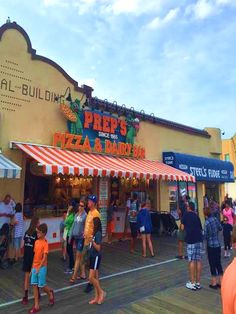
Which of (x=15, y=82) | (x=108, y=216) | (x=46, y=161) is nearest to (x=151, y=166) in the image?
(x=108, y=216)

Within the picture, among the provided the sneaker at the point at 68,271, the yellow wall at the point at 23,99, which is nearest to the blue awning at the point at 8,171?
the yellow wall at the point at 23,99

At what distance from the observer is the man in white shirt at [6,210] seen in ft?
28.3

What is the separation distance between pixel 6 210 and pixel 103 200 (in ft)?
14.8

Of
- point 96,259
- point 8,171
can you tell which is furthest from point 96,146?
point 96,259

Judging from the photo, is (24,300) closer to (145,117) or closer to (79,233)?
(79,233)

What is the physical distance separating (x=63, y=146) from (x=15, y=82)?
8.35 ft

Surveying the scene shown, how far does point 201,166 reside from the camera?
1653cm

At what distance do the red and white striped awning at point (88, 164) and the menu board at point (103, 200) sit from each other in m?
1.13

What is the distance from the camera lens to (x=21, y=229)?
8.83m

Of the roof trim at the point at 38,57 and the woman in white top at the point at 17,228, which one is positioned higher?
the roof trim at the point at 38,57

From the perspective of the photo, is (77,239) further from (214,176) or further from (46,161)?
(214,176)

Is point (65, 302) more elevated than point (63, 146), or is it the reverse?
point (63, 146)

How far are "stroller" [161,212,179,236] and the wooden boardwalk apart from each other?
4310 mm

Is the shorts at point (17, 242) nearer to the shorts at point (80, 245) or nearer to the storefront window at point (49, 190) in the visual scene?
the storefront window at point (49, 190)
